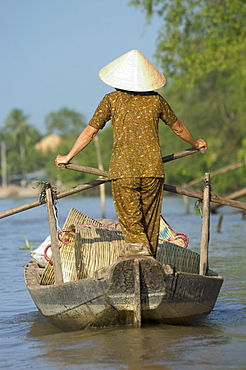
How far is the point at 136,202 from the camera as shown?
16.2 feet

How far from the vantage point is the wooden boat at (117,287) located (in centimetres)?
482

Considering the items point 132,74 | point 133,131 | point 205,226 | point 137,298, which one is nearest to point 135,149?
point 133,131

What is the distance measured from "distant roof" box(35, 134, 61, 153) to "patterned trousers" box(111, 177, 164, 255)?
7328 centimetres

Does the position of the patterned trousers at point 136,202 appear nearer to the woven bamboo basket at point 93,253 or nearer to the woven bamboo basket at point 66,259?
the woven bamboo basket at point 93,253

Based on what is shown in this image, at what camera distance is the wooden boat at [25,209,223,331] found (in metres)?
4.82

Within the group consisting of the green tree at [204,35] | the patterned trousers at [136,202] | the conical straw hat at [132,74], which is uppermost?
the green tree at [204,35]

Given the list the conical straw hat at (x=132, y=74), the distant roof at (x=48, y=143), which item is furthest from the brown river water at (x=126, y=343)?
the distant roof at (x=48, y=143)

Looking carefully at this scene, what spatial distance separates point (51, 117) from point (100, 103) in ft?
280

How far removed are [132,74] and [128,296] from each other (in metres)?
1.60

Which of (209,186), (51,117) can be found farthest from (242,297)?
(51,117)

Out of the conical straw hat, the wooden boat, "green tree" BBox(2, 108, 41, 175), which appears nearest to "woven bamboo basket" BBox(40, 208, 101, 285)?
the wooden boat

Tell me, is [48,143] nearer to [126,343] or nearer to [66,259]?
[66,259]

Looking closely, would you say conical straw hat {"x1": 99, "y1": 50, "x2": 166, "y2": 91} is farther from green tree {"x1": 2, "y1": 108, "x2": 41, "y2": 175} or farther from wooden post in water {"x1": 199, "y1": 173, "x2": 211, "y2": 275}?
green tree {"x1": 2, "y1": 108, "x2": 41, "y2": 175}

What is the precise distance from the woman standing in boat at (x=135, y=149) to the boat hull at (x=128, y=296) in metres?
0.17
